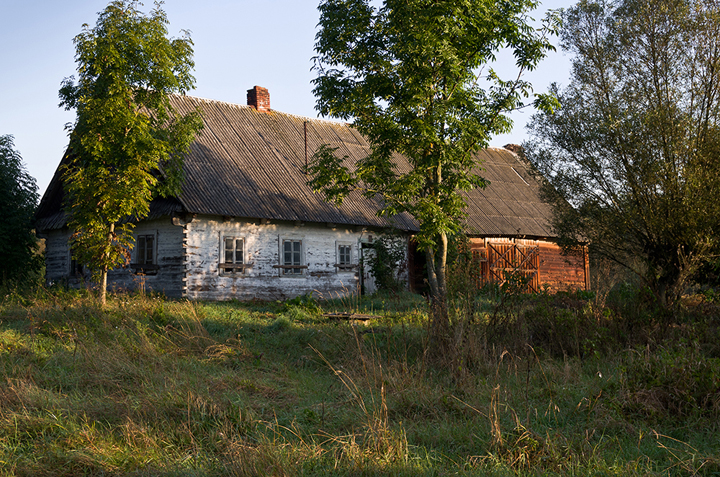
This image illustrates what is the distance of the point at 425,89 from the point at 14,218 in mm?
A: 15748

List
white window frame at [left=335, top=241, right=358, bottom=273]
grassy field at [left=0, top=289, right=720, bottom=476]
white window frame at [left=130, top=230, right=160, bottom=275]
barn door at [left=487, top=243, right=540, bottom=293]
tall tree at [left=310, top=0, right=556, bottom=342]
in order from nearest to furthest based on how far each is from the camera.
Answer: grassy field at [left=0, top=289, right=720, bottom=476] < tall tree at [left=310, top=0, right=556, bottom=342] < white window frame at [left=130, top=230, right=160, bottom=275] < white window frame at [left=335, top=241, right=358, bottom=273] < barn door at [left=487, top=243, right=540, bottom=293]

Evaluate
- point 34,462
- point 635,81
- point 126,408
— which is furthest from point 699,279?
point 34,462

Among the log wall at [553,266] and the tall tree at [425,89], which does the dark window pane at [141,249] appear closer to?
the tall tree at [425,89]

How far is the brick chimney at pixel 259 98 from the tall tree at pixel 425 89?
936 cm

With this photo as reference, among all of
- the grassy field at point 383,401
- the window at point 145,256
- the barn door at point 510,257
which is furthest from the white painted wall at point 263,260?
the grassy field at point 383,401

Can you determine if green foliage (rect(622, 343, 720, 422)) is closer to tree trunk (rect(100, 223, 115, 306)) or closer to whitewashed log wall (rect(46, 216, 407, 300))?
whitewashed log wall (rect(46, 216, 407, 300))

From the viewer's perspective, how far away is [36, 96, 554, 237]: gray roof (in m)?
15.7

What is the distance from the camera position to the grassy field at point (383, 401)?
402 cm

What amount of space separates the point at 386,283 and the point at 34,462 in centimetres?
1406

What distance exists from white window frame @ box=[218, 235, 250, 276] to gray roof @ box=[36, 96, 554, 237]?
0.90m

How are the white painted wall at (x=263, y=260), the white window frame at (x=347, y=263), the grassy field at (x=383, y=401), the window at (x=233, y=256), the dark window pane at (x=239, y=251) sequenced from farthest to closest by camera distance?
the white window frame at (x=347, y=263) < the dark window pane at (x=239, y=251) < the window at (x=233, y=256) < the white painted wall at (x=263, y=260) < the grassy field at (x=383, y=401)

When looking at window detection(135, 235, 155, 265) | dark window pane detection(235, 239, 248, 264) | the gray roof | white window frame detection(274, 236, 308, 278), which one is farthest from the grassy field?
white window frame detection(274, 236, 308, 278)

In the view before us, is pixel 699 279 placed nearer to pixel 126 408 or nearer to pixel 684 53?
pixel 684 53

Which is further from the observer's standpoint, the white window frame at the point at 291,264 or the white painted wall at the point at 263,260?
the white window frame at the point at 291,264
